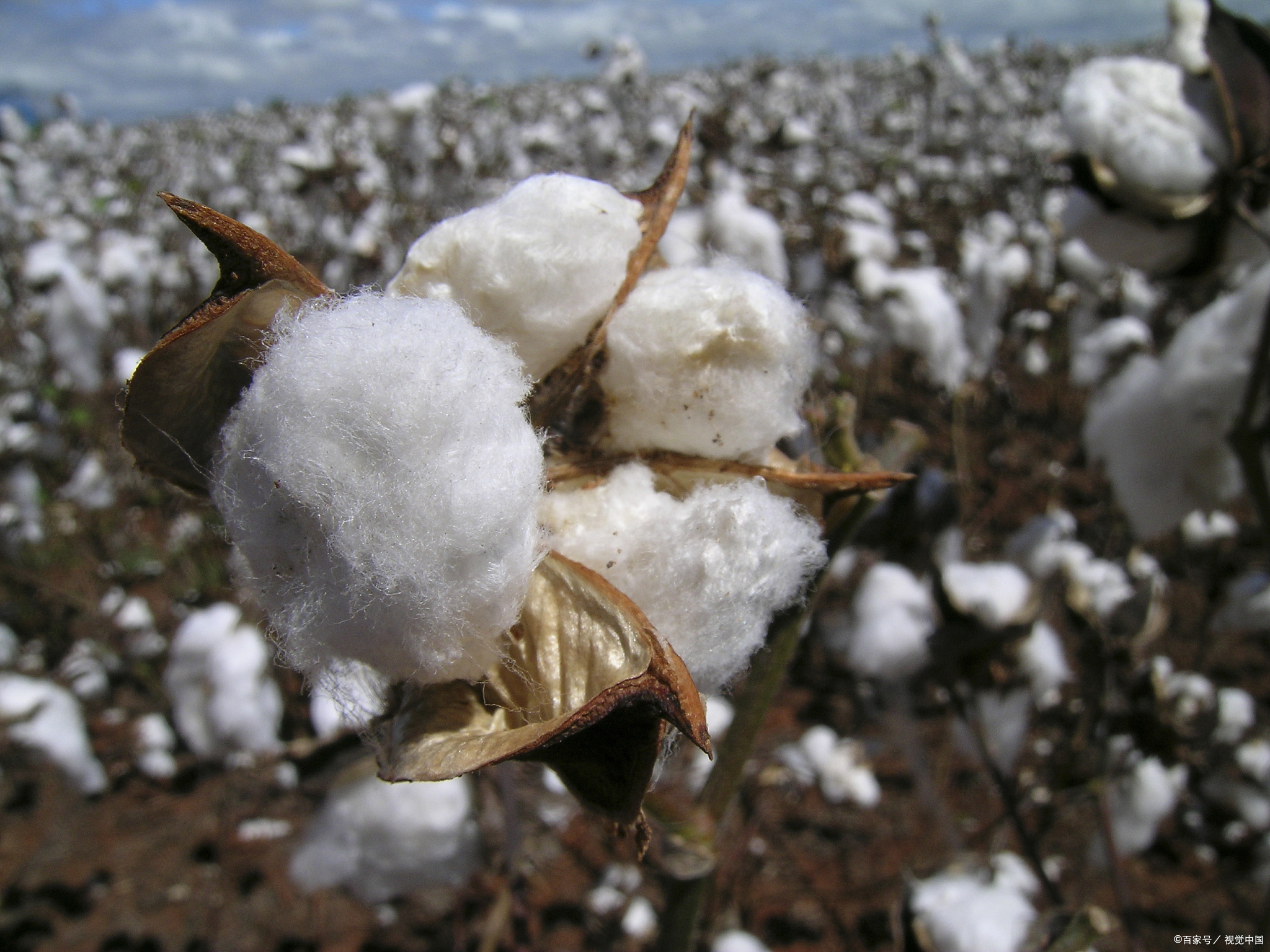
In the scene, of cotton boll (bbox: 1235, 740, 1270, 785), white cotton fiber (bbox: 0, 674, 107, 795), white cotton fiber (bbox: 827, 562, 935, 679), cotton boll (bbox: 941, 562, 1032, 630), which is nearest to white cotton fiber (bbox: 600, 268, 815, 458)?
cotton boll (bbox: 941, 562, 1032, 630)

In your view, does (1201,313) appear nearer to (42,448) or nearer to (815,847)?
(815,847)

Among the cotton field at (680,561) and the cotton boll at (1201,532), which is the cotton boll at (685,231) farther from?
the cotton boll at (1201,532)

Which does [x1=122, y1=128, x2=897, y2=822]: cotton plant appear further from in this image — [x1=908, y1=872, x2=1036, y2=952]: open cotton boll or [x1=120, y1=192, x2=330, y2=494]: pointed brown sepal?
[x1=908, y1=872, x2=1036, y2=952]: open cotton boll

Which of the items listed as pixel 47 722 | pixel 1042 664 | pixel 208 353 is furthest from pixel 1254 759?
pixel 47 722

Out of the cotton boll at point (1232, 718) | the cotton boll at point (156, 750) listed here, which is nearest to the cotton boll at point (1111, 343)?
the cotton boll at point (1232, 718)

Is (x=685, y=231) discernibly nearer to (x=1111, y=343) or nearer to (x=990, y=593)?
(x=1111, y=343)

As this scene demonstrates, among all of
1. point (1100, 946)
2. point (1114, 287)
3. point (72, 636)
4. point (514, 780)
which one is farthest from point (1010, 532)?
point (72, 636)
